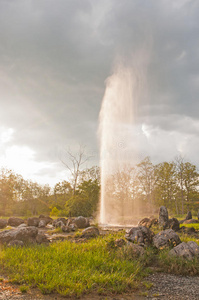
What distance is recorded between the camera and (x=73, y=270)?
22.9ft

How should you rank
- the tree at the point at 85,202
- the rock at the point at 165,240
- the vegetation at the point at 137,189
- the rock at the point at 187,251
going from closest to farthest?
1. the rock at the point at 187,251
2. the rock at the point at 165,240
3. the tree at the point at 85,202
4. the vegetation at the point at 137,189

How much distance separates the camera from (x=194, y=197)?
52906mm

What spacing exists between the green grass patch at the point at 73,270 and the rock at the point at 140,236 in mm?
1404

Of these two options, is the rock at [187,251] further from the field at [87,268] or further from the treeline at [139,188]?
the treeline at [139,188]

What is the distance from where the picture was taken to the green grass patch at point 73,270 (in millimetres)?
5964

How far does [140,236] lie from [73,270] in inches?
172

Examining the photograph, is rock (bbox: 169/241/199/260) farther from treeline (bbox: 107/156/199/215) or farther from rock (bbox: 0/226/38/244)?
treeline (bbox: 107/156/199/215)

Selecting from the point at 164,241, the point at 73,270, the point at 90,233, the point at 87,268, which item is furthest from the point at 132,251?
the point at 90,233

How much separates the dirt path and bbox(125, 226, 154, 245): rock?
121 inches

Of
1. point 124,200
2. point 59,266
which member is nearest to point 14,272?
point 59,266

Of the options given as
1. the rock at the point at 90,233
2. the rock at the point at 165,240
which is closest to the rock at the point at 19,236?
A: the rock at the point at 90,233

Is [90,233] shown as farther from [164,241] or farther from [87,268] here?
[87,268]

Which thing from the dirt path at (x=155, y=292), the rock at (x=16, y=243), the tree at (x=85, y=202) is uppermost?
the tree at (x=85, y=202)

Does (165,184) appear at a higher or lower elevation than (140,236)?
higher
